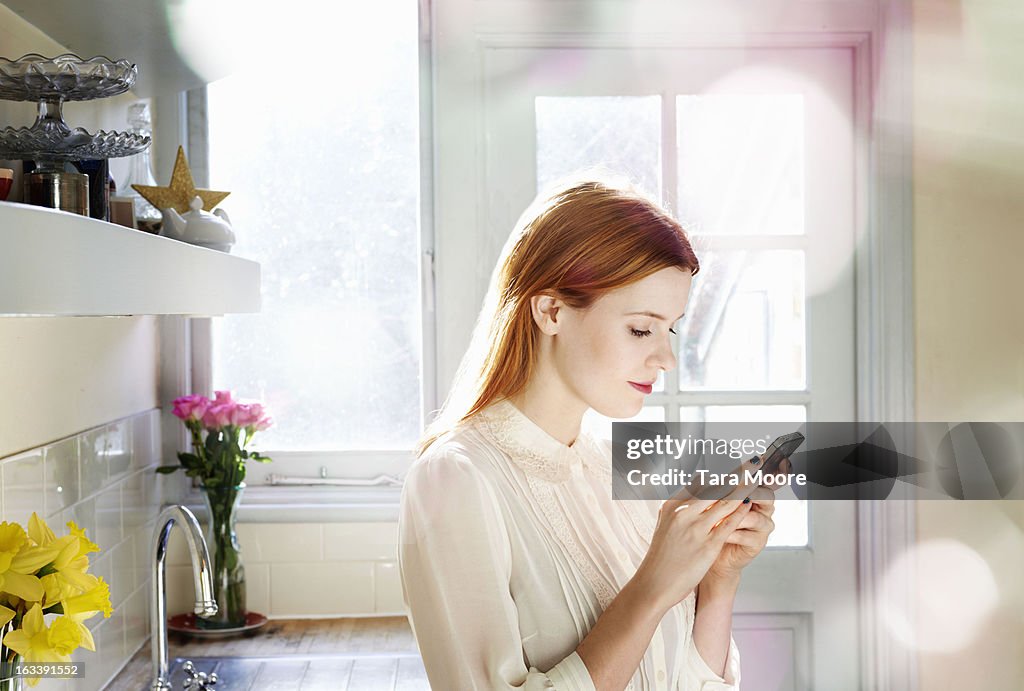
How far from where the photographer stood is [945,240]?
2.03m

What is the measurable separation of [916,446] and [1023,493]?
21 cm

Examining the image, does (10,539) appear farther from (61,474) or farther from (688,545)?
(688,545)

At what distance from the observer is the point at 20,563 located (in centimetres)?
95

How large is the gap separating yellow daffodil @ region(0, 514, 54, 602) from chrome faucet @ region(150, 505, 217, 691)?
0.41m

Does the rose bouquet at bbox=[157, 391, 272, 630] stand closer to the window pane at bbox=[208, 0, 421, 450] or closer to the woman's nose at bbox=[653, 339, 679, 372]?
the window pane at bbox=[208, 0, 421, 450]

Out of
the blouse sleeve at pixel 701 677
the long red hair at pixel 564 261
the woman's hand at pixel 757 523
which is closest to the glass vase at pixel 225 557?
the long red hair at pixel 564 261

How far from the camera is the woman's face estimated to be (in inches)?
46.8

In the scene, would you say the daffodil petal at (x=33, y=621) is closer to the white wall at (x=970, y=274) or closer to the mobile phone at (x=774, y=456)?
the mobile phone at (x=774, y=456)

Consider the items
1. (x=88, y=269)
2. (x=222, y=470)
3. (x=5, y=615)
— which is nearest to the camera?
(x=88, y=269)

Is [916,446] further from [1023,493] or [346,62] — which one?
[346,62]

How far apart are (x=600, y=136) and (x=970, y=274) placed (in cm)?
81

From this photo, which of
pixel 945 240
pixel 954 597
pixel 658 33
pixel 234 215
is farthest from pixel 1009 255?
pixel 234 215

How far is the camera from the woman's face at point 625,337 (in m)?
1.19

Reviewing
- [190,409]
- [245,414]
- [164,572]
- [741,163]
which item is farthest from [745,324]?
[164,572]
